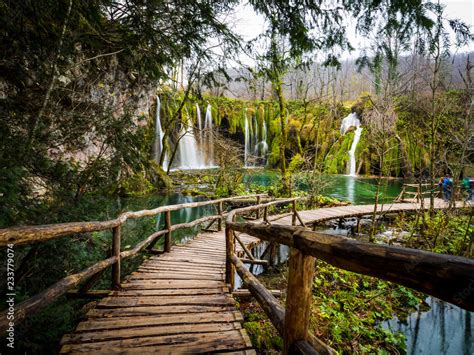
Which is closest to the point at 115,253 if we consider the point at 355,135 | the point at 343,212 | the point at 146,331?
the point at 146,331

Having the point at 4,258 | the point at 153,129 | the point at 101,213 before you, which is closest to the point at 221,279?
the point at 101,213

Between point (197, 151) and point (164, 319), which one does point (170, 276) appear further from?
point (197, 151)

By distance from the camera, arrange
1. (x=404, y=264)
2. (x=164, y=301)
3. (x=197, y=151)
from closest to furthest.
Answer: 1. (x=404, y=264)
2. (x=164, y=301)
3. (x=197, y=151)

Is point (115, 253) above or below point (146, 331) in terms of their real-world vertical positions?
above

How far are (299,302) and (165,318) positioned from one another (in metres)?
1.76

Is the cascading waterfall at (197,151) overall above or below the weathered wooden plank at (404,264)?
above

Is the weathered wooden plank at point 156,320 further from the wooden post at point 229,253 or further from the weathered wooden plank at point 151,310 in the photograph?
the wooden post at point 229,253

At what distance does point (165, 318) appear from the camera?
8.64 ft

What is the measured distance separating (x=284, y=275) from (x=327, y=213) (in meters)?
5.40

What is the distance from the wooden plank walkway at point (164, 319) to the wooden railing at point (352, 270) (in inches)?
29.9

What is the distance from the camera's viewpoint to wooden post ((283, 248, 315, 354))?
4.56 ft

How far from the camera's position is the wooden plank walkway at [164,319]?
2139 millimetres

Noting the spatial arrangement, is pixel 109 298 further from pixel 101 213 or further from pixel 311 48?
pixel 311 48

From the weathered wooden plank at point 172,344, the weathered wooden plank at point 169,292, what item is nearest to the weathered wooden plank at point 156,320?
the weathered wooden plank at point 172,344
